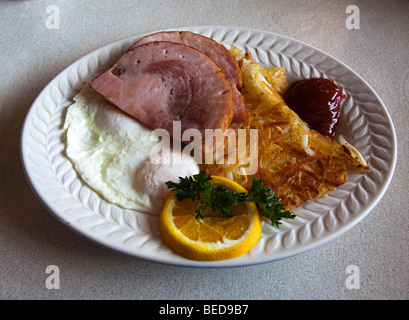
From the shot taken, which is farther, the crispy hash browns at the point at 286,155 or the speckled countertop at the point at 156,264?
the crispy hash browns at the point at 286,155

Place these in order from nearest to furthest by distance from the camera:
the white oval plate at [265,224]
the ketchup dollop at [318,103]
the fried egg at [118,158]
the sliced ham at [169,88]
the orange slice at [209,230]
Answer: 1. the orange slice at [209,230]
2. the white oval plate at [265,224]
3. the fried egg at [118,158]
4. the sliced ham at [169,88]
5. the ketchup dollop at [318,103]

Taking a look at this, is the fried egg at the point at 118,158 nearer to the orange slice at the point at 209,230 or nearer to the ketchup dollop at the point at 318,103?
the orange slice at the point at 209,230

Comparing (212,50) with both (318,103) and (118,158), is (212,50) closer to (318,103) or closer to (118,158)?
(318,103)

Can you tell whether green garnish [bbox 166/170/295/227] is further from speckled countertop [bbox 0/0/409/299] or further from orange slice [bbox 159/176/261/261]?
speckled countertop [bbox 0/0/409/299]

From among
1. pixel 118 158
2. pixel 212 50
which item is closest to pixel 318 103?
pixel 212 50

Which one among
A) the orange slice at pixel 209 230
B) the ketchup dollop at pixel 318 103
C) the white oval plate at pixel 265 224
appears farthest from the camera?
the ketchup dollop at pixel 318 103

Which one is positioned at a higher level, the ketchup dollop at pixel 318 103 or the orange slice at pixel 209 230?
the ketchup dollop at pixel 318 103

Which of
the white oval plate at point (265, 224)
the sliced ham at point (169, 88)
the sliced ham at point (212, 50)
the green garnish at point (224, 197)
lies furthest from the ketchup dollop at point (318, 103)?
the green garnish at point (224, 197)
